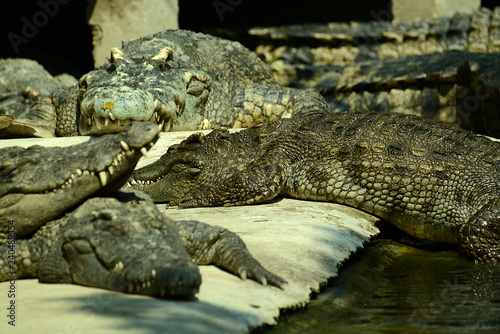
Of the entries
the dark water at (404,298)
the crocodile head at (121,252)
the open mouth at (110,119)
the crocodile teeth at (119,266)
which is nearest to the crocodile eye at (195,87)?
the open mouth at (110,119)

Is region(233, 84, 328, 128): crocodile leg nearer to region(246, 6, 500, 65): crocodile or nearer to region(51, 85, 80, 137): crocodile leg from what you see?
region(51, 85, 80, 137): crocodile leg

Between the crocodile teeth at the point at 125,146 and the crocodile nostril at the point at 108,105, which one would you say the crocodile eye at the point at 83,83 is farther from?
the crocodile teeth at the point at 125,146

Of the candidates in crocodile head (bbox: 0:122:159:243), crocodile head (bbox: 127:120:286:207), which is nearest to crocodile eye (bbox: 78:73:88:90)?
crocodile head (bbox: 127:120:286:207)

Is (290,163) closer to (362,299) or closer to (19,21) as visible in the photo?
(362,299)

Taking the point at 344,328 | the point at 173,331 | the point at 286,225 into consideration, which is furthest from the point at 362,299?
the point at 173,331

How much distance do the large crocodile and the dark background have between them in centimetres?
923

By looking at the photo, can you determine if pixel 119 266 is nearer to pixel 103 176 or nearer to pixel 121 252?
pixel 121 252

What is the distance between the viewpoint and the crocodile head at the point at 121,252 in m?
2.43

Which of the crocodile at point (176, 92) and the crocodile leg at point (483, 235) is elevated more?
the crocodile at point (176, 92)

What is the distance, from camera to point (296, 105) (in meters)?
7.47

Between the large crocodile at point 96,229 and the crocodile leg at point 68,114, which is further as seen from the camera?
the crocodile leg at point 68,114

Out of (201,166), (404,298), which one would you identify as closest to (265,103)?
(201,166)

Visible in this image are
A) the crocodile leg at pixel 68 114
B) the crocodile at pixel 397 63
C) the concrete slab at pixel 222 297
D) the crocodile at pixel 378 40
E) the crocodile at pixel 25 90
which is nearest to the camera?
the concrete slab at pixel 222 297

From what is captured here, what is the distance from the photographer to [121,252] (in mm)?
2557
